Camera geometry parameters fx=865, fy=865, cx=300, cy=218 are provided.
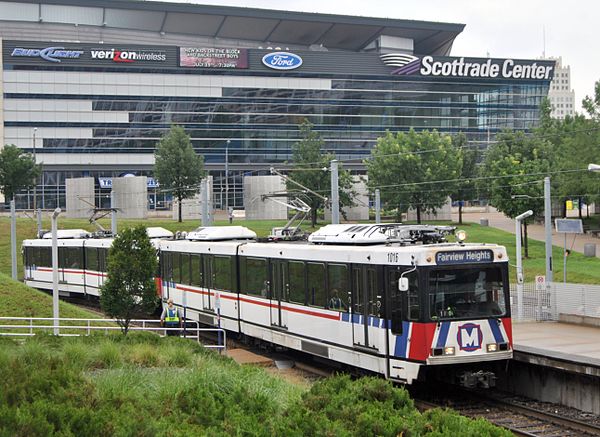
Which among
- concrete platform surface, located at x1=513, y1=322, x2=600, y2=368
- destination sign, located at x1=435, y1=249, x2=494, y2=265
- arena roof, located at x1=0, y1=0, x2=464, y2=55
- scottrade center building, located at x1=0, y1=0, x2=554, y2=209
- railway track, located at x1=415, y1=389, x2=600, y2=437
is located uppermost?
arena roof, located at x1=0, y1=0, x2=464, y2=55

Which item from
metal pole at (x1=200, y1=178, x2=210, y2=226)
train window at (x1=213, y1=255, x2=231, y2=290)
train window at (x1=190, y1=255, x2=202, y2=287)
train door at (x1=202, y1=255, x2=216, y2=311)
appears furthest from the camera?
metal pole at (x1=200, y1=178, x2=210, y2=226)

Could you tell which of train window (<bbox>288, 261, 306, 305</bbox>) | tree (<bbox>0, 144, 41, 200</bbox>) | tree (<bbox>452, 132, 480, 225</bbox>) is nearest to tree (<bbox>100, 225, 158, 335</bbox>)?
train window (<bbox>288, 261, 306, 305</bbox>)

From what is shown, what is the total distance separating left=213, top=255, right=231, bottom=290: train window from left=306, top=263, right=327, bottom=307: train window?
5443mm

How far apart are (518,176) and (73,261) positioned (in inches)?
1025

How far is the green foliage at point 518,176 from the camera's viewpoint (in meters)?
51.6

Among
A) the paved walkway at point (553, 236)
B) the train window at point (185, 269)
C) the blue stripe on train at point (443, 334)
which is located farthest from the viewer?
the paved walkway at point (553, 236)

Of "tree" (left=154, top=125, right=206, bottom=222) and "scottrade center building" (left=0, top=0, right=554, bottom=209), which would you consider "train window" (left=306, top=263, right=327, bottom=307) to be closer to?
"tree" (left=154, top=125, right=206, bottom=222)

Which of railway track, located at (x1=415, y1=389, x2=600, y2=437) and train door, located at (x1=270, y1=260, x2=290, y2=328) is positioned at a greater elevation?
train door, located at (x1=270, y1=260, x2=290, y2=328)

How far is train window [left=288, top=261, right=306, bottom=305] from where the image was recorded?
2020 cm

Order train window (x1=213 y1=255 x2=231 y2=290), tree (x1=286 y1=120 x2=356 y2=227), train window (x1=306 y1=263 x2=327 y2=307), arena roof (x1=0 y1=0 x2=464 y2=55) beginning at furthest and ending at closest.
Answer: arena roof (x1=0 y1=0 x2=464 y2=55)
tree (x1=286 y1=120 x2=356 y2=227)
train window (x1=213 y1=255 x2=231 y2=290)
train window (x1=306 y1=263 x2=327 y2=307)

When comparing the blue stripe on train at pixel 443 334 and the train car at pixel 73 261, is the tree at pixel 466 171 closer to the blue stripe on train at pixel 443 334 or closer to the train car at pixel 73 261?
the train car at pixel 73 261

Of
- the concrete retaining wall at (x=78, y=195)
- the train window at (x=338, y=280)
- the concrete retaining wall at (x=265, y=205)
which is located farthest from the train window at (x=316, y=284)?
the concrete retaining wall at (x=78, y=195)

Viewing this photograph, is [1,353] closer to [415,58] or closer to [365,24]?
[415,58]

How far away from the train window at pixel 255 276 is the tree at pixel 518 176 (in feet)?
94.1
